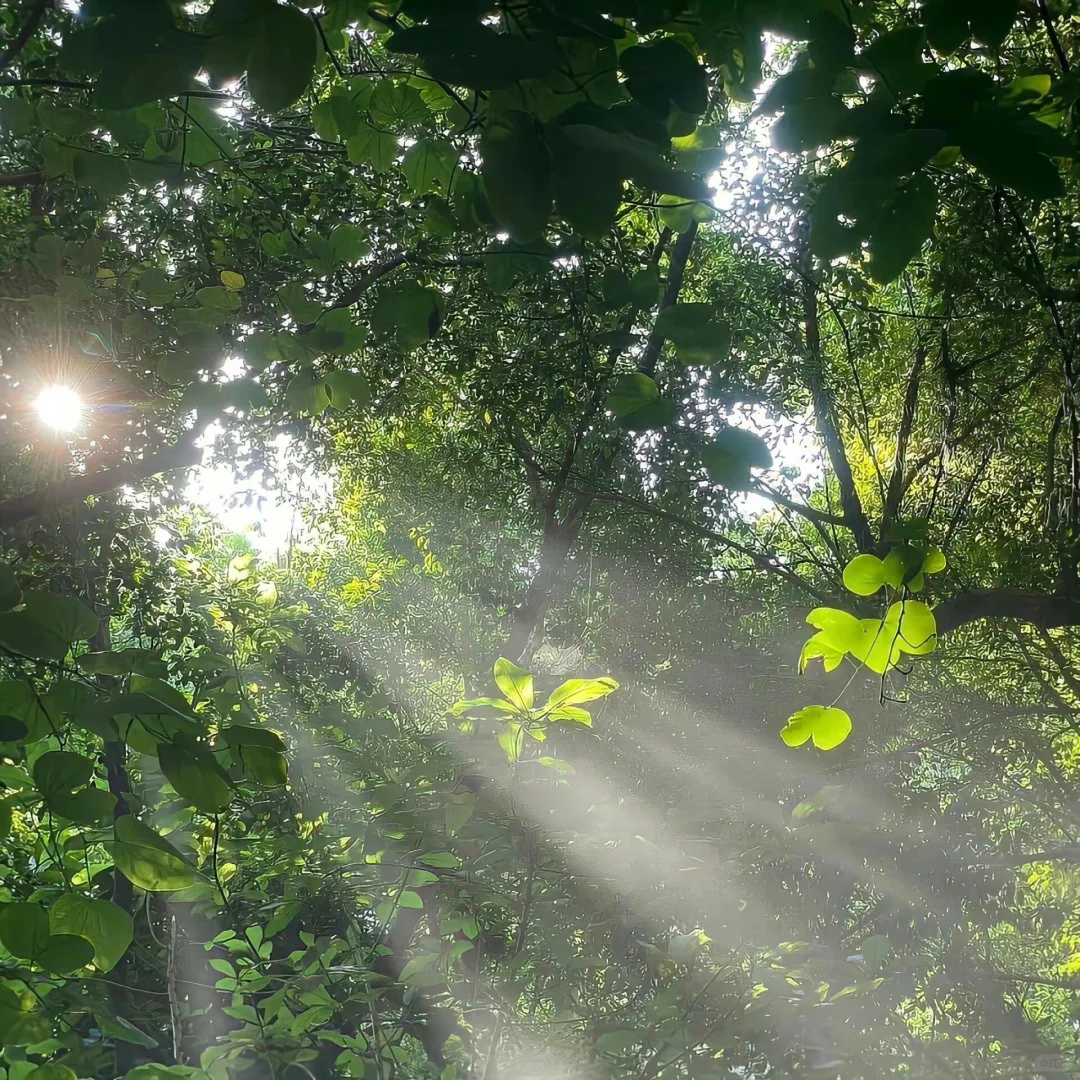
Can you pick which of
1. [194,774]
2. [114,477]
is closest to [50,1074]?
[194,774]

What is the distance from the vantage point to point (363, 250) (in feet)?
2.40

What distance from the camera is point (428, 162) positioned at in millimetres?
728

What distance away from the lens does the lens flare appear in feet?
4.89

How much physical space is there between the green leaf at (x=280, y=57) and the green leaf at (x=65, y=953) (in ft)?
1.48

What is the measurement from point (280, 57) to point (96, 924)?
0.49m

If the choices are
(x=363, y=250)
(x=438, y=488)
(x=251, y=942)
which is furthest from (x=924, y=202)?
(x=438, y=488)

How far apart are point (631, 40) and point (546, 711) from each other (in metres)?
0.56

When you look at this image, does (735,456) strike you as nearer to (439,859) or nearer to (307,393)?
(307,393)

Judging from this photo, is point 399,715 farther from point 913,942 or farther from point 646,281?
point 646,281

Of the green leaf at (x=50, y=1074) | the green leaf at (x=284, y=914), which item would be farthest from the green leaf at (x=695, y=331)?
the green leaf at (x=284, y=914)

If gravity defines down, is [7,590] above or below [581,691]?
below

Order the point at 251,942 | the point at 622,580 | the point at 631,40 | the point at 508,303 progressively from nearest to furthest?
1. the point at 631,40
2. the point at 251,942
3. the point at 508,303
4. the point at 622,580

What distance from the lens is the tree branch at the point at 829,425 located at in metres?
A: 2.22

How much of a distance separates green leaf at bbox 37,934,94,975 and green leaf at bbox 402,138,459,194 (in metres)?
0.63
